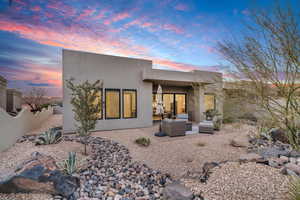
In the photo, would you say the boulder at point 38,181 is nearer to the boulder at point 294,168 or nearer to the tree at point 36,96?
the boulder at point 294,168

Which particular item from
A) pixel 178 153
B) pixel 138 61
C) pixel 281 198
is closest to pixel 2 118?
pixel 178 153

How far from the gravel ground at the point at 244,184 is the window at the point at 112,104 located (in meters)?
6.09

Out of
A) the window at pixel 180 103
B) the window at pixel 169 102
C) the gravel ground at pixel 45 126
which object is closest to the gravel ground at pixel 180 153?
the gravel ground at pixel 45 126

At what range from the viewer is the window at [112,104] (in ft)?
26.2

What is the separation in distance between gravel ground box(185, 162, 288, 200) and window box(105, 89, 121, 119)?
609 centimetres

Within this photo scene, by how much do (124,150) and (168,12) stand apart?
647 centimetres

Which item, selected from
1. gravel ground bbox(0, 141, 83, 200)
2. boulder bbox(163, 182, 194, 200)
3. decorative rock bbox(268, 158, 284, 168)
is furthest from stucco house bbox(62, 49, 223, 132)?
boulder bbox(163, 182, 194, 200)

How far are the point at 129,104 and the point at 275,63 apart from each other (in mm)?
7331

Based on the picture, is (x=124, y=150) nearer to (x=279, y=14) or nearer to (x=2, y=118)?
(x=2, y=118)

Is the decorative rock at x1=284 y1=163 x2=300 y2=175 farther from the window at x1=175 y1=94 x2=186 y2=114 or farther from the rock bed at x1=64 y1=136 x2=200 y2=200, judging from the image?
the window at x1=175 y1=94 x2=186 y2=114

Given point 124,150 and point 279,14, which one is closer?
point 279,14

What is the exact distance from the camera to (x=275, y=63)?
2.10 m

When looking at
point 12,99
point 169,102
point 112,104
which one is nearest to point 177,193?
point 112,104

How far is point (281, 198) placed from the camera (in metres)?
2.12
